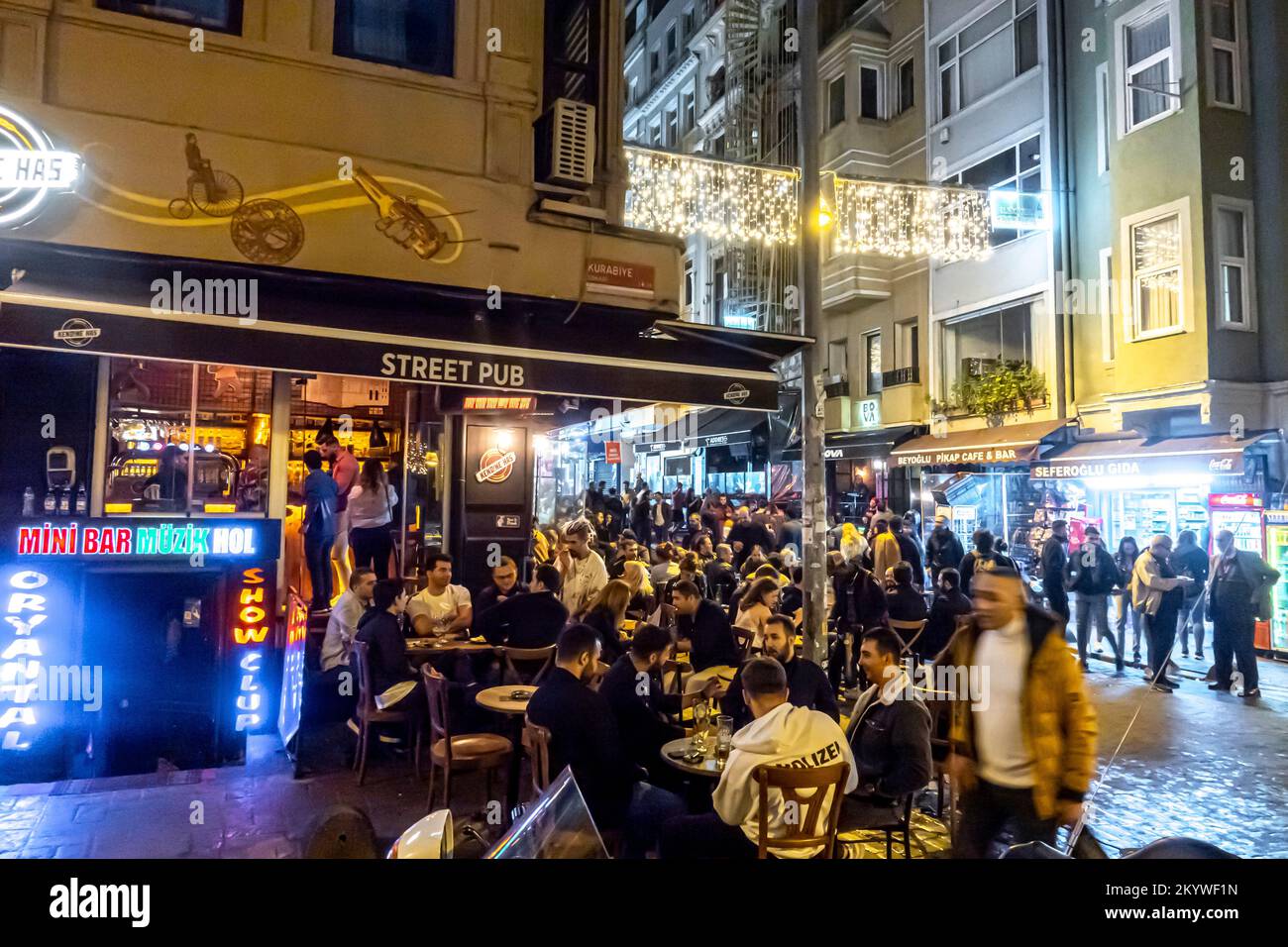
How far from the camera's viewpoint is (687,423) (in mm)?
21125

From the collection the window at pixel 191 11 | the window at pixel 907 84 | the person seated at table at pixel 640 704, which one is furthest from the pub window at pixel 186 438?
the window at pixel 907 84

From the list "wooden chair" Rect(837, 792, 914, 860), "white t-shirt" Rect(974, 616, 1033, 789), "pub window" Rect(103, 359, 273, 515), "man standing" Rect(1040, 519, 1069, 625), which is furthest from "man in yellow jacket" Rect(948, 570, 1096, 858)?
"man standing" Rect(1040, 519, 1069, 625)

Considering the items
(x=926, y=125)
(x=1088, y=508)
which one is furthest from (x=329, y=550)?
(x=926, y=125)

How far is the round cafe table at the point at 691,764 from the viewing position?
4.59 m

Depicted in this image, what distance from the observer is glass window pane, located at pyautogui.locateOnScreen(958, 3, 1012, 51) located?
17.8m

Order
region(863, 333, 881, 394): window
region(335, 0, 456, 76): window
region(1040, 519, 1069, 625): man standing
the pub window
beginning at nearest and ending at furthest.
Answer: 1. the pub window
2. region(335, 0, 456, 76): window
3. region(1040, 519, 1069, 625): man standing
4. region(863, 333, 881, 394): window

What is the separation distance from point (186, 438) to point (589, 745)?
5492mm

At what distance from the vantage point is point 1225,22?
13.7m

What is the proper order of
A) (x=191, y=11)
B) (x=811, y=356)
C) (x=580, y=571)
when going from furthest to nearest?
(x=580, y=571), (x=811, y=356), (x=191, y=11)

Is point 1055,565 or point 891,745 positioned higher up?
point 1055,565

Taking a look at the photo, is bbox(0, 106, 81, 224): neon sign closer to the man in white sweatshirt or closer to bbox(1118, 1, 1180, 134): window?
the man in white sweatshirt

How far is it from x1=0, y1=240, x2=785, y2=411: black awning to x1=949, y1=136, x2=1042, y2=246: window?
1242 cm

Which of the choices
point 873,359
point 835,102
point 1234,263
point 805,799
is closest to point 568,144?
point 805,799

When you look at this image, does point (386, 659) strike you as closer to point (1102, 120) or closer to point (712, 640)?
point (712, 640)
